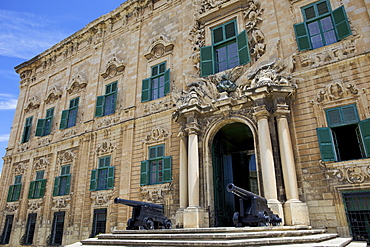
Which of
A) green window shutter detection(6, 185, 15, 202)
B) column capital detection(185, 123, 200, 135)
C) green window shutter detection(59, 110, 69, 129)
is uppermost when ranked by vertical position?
green window shutter detection(59, 110, 69, 129)

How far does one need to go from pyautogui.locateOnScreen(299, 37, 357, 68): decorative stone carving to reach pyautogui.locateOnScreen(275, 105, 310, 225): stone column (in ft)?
6.42

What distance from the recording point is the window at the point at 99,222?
42.0 ft

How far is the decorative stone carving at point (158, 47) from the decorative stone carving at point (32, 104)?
33.5ft

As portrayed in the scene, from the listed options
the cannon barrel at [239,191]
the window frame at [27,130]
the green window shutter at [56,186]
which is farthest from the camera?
the window frame at [27,130]

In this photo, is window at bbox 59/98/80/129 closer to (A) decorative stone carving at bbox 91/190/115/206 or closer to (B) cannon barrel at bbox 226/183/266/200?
(A) decorative stone carving at bbox 91/190/115/206

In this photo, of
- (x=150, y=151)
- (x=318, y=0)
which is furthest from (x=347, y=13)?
(x=150, y=151)

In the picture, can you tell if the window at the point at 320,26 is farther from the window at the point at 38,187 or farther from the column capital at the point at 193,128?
the window at the point at 38,187

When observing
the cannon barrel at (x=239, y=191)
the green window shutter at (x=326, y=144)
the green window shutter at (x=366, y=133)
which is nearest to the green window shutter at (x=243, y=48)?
the green window shutter at (x=326, y=144)

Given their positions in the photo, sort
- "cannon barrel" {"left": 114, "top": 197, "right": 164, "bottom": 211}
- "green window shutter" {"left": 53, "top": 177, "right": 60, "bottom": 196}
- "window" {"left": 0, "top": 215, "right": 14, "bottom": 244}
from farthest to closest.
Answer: "window" {"left": 0, "top": 215, "right": 14, "bottom": 244} < "green window shutter" {"left": 53, "top": 177, "right": 60, "bottom": 196} < "cannon barrel" {"left": 114, "top": 197, "right": 164, "bottom": 211}

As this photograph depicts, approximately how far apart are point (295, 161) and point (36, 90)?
19.3 metres

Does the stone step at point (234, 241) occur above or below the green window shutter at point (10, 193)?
below

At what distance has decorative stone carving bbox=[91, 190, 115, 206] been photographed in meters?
13.0

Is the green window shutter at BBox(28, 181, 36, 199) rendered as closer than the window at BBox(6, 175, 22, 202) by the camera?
Yes

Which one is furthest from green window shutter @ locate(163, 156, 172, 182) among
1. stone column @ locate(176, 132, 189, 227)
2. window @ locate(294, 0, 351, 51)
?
window @ locate(294, 0, 351, 51)
